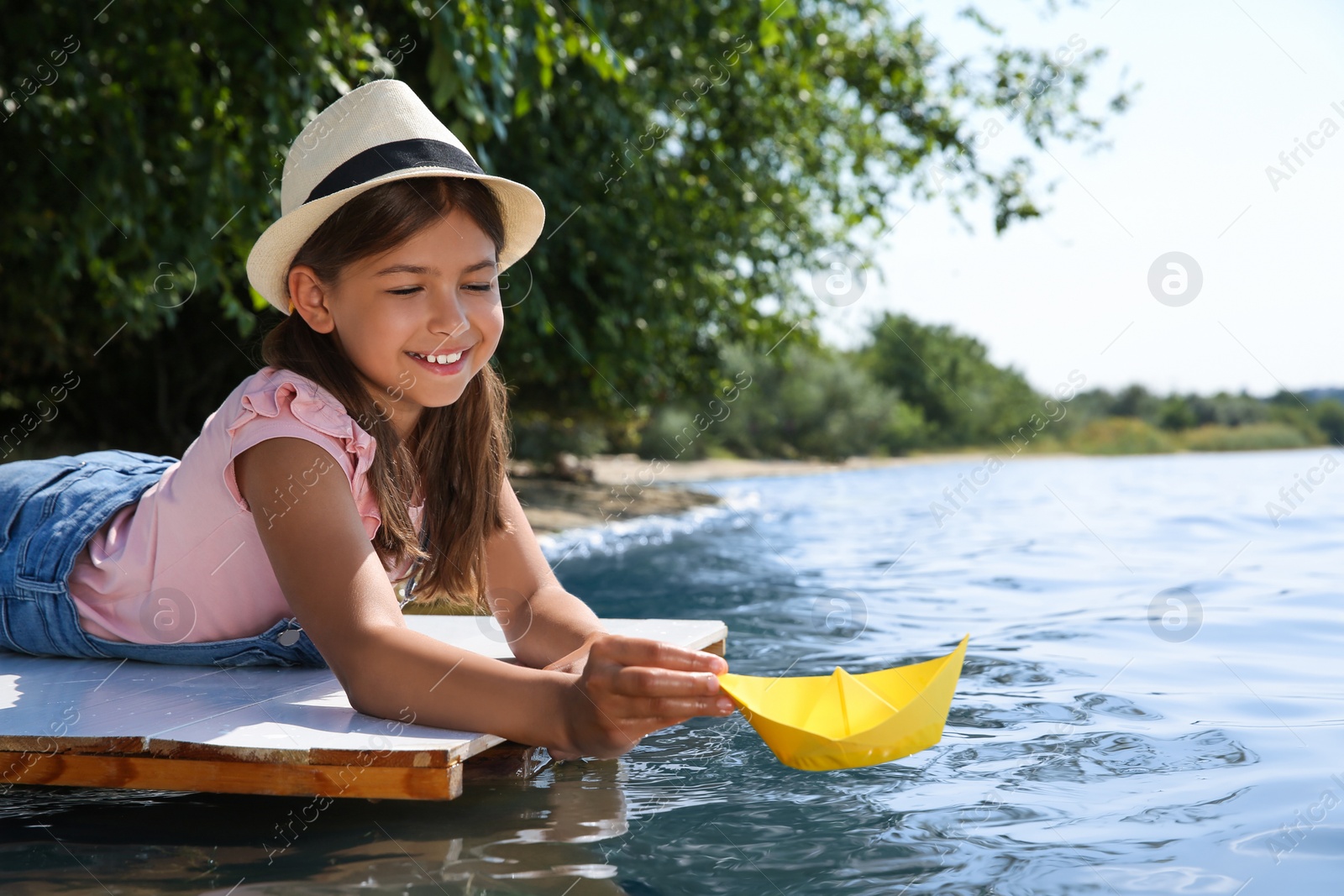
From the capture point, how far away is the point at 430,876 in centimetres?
149

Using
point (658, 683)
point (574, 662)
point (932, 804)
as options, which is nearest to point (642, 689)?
point (658, 683)

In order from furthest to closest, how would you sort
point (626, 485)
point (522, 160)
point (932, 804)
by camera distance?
point (626, 485) < point (522, 160) < point (932, 804)

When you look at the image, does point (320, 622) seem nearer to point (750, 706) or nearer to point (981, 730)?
point (750, 706)

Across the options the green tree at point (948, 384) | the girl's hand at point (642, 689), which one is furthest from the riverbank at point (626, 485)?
the green tree at point (948, 384)

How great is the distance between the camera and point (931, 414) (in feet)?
121

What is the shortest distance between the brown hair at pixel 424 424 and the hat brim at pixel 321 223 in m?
0.02

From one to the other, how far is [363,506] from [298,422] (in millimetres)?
223

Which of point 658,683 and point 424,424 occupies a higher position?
point 424,424

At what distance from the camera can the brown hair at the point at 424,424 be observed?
187 cm

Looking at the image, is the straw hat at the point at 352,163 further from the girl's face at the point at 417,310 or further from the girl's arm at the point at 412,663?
the girl's arm at the point at 412,663

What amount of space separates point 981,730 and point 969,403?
36302mm

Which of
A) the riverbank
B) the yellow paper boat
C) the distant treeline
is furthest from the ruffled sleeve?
the distant treeline

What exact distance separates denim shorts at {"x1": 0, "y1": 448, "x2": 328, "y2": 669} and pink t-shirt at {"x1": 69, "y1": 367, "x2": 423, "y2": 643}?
1.2 inches

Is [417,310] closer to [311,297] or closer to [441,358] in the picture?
[441,358]
